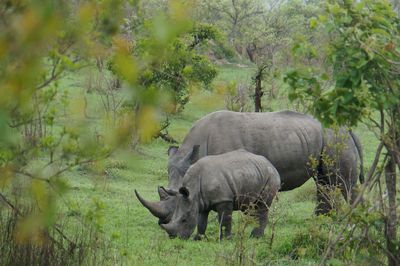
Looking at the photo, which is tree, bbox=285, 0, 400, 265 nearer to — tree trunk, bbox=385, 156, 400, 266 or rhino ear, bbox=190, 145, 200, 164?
tree trunk, bbox=385, 156, 400, 266

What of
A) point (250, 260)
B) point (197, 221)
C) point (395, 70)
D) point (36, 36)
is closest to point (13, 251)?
point (250, 260)

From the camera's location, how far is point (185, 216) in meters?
9.32

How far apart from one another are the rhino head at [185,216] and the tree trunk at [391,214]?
150 inches

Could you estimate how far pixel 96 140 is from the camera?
12.6 ft

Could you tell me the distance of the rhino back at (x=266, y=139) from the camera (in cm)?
1056

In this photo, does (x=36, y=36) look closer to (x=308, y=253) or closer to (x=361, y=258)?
(x=361, y=258)

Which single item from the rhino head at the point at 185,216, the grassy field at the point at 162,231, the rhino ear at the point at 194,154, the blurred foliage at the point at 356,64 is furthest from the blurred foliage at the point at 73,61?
the rhino ear at the point at 194,154

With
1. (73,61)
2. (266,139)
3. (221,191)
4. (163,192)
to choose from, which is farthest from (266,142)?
(73,61)

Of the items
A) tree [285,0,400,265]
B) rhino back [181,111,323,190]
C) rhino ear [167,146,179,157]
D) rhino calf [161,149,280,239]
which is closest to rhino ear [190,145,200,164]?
rhino back [181,111,323,190]

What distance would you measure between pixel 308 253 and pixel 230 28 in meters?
37.7

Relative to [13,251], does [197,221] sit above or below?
below

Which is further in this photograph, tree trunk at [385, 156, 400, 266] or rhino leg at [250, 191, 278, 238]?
rhino leg at [250, 191, 278, 238]

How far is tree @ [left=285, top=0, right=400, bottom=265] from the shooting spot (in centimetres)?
498

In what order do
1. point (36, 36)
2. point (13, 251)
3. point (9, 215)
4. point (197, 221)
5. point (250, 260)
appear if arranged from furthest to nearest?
point (197, 221) < point (250, 260) < point (9, 215) < point (13, 251) < point (36, 36)
